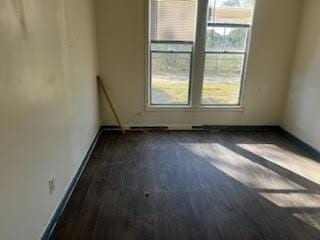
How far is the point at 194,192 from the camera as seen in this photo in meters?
2.77

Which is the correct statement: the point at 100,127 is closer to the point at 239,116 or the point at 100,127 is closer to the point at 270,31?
the point at 239,116

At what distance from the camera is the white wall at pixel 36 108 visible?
152 cm

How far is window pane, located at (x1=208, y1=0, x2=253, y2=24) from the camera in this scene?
409cm

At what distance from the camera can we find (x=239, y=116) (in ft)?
15.2

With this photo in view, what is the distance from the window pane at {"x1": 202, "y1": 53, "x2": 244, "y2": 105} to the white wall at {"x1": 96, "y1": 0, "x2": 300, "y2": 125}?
17cm

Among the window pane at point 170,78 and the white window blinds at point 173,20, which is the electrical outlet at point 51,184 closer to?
the window pane at point 170,78

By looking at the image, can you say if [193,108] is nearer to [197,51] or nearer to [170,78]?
[170,78]

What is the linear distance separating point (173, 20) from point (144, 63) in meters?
0.77

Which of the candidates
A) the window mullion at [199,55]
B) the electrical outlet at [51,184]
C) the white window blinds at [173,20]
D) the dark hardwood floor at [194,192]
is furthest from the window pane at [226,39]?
the electrical outlet at [51,184]

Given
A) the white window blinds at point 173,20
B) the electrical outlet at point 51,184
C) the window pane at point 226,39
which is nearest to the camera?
the electrical outlet at point 51,184

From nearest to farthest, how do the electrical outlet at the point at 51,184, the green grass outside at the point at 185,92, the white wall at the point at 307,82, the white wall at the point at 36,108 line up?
the white wall at the point at 36,108, the electrical outlet at the point at 51,184, the white wall at the point at 307,82, the green grass outside at the point at 185,92

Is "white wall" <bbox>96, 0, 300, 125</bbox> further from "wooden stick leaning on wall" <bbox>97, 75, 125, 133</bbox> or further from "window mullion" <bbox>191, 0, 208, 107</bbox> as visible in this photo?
"window mullion" <bbox>191, 0, 208, 107</bbox>

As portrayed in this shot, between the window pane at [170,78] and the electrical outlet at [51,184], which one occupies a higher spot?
the window pane at [170,78]

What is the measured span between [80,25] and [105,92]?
1361 mm
